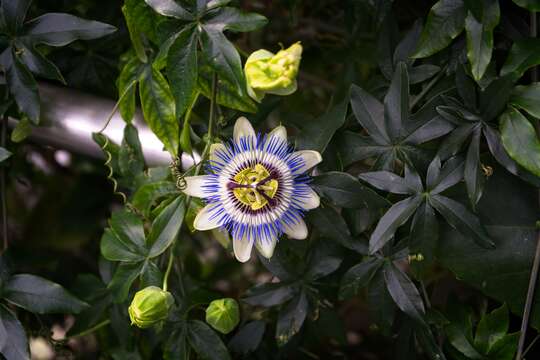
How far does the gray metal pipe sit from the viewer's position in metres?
1.25

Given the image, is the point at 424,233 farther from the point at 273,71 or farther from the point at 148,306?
the point at 148,306

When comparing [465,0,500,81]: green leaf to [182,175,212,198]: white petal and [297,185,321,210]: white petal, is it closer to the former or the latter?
[297,185,321,210]: white petal

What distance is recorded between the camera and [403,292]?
3.61 feet

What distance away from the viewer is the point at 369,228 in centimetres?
111

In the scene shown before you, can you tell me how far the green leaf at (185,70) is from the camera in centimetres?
101

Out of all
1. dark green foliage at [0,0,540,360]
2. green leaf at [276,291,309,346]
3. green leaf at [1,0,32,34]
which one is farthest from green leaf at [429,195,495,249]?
green leaf at [1,0,32,34]

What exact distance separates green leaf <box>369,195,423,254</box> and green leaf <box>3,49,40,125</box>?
2.09 feet

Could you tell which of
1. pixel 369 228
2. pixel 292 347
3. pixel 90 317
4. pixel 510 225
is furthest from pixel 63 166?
pixel 510 225

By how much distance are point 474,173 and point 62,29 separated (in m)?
0.74

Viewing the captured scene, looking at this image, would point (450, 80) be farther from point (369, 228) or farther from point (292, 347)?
point (292, 347)

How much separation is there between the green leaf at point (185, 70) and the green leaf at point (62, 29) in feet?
0.49

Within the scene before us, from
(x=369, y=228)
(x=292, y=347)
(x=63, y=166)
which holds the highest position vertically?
(x=369, y=228)

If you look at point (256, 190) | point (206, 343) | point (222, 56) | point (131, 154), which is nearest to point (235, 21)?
point (222, 56)

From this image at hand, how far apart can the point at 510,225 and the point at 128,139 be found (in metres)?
0.73
